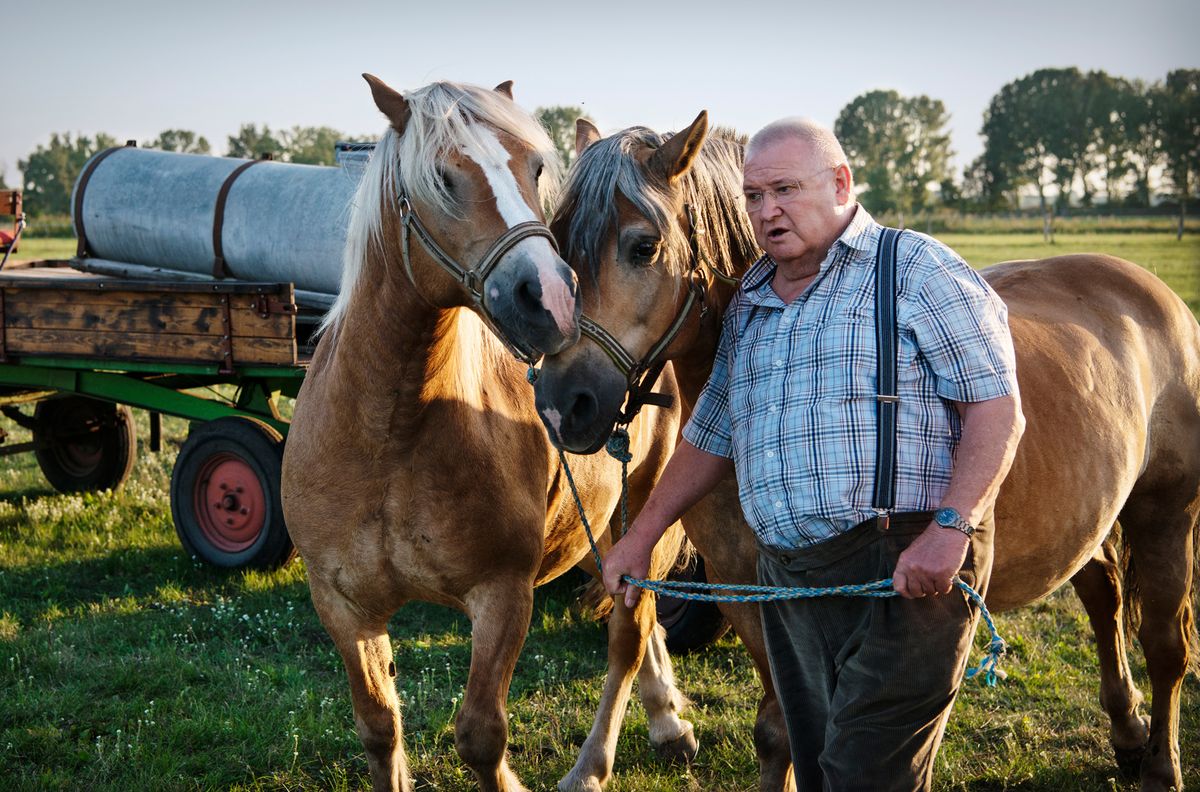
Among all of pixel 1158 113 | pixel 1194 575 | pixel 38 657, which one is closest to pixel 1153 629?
pixel 1194 575

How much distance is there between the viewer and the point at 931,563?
1904 mm

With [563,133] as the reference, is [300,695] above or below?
below

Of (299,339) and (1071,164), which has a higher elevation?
(1071,164)

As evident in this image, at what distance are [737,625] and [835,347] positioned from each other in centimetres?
115

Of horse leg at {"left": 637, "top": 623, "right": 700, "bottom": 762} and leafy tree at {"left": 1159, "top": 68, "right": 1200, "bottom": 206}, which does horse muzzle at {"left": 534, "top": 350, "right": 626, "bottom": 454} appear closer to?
horse leg at {"left": 637, "top": 623, "right": 700, "bottom": 762}

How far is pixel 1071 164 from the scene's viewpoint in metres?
70.6

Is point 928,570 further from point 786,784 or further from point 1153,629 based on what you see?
point 1153,629

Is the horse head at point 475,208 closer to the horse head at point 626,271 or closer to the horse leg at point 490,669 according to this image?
the horse head at point 626,271

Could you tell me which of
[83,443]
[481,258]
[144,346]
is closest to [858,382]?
[481,258]

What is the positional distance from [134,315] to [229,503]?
3.88 feet

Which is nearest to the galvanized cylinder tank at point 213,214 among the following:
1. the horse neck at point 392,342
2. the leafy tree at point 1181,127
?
the horse neck at point 392,342

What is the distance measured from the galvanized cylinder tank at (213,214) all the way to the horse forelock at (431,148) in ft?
9.45

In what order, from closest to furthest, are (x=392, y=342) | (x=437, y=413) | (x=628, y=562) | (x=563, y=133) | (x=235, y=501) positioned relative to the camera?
(x=628, y=562) < (x=392, y=342) < (x=437, y=413) < (x=235, y=501) < (x=563, y=133)

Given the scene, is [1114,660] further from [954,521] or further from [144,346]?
[144,346]
